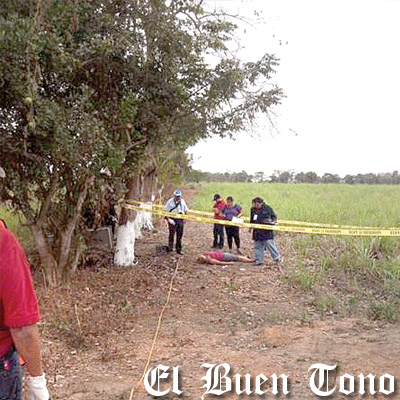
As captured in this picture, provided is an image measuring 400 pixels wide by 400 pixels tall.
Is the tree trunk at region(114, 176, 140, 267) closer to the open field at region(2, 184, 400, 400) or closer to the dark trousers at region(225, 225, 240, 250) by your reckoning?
the open field at region(2, 184, 400, 400)

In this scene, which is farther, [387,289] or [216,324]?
[387,289]

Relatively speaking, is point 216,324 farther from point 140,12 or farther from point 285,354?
point 140,12

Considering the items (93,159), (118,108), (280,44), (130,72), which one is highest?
(280,44)

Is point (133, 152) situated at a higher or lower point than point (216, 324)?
higher

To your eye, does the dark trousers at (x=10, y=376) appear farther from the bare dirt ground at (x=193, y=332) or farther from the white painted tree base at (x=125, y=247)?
the white painted tree base at (x=125, y=247)

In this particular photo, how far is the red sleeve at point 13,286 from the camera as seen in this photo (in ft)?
7.95

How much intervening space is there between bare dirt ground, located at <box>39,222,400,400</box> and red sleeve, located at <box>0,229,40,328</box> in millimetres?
3128

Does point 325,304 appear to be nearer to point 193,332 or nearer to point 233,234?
point 193,332

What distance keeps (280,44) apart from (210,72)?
5.17 ft

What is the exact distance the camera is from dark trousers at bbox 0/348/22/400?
258 cm

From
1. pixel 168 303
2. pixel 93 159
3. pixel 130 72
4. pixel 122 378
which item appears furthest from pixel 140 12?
pixel 122 378

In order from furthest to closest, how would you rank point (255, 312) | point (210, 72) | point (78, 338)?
point (210, 72) → point (255, 312) → point (78, 338)

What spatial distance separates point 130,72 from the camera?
959 centimetres

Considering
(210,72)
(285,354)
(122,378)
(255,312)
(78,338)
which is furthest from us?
(210,72)
